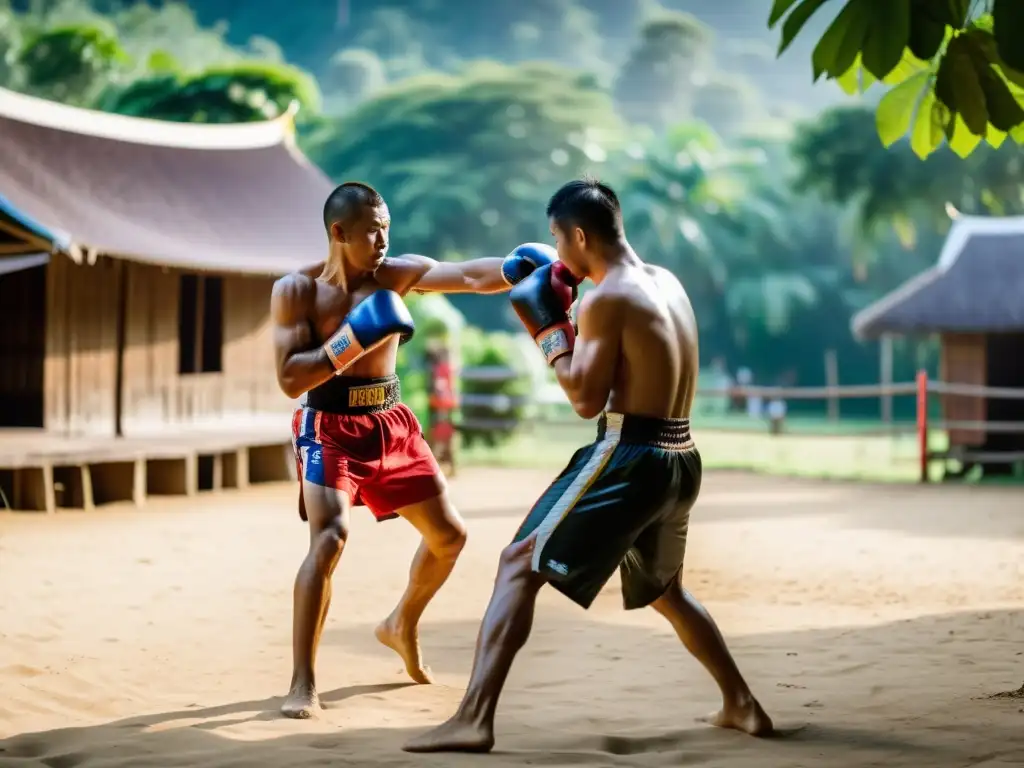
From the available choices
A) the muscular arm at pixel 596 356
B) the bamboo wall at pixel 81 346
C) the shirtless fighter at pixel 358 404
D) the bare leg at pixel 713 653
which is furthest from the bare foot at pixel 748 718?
the bamboo wall at pixel 81 346

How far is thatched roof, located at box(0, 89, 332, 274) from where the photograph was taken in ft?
38.5

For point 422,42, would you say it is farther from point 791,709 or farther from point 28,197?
point 791,709

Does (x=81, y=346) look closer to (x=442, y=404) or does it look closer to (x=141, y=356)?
(x=141, y=356)

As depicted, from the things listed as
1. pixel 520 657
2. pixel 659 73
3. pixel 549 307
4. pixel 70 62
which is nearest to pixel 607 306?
pixel 549 307

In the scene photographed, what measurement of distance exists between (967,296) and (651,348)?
1247cm

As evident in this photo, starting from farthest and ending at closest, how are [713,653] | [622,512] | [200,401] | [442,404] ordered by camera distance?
[442,404] → [200,401] → [713,653] → [622,512]

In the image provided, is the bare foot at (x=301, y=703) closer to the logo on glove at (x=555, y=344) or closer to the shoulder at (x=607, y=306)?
the logo on glove at (x=555, y=344)

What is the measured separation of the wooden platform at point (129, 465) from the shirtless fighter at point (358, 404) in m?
6.16

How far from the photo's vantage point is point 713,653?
398cm

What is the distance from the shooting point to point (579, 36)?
73750 millimetres

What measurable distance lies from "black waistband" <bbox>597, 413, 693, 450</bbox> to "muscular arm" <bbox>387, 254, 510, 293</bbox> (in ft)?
3.15

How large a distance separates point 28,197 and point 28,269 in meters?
0.66

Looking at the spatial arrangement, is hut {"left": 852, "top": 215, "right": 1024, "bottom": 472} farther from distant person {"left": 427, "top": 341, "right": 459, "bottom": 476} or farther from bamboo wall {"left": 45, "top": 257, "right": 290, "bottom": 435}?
bamboo wall {"left": 45, "top": 257, "right": 290, "bottom": 435}

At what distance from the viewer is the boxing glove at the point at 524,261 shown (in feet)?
14.6
